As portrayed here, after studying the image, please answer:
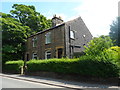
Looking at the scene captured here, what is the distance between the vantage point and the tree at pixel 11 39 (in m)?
22.5

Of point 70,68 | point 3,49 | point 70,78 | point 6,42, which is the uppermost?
point 6,42

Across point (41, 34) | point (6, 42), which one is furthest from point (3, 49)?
point (41, 34)

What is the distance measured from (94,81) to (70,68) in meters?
2.49

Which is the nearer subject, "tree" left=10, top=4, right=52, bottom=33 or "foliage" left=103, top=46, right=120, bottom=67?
"foliage" left=103, top=46, right=120, bottom=67

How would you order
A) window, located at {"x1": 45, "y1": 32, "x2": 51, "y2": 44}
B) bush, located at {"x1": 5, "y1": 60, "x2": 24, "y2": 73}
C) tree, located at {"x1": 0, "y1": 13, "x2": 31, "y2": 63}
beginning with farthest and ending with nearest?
tree, located at {"x1": 0, "y1": 13, "x2": 31, "y2": 63}
window, located at {"x1": 45, "y1": 32, "x2": 51, "y2": 44}
bush, located at {"x1": 5, "y1": 60, "x2": 24, "y2": 73}

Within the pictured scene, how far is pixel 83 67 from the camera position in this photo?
32.6 feet

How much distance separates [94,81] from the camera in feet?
30.8

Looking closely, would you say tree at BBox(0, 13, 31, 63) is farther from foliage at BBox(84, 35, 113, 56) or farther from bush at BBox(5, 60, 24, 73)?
foliage at BBox(84, 35, 113, 56)

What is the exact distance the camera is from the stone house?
59.2ft

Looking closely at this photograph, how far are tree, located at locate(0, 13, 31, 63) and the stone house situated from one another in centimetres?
214

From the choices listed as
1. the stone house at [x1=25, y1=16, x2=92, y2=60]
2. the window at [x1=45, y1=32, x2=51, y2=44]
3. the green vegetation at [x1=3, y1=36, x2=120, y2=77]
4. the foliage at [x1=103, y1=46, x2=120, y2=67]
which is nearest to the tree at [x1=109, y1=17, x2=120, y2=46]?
the stone house at [x1=25, y1=16, x2=92, y2=60]

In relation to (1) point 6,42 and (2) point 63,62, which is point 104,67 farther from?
(1) point 6,42

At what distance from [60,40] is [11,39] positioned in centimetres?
1209

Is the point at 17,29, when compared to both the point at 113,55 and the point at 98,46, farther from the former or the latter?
the point at 113,55
